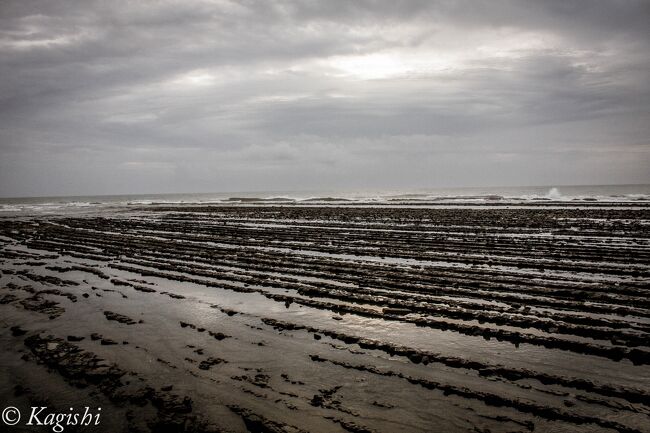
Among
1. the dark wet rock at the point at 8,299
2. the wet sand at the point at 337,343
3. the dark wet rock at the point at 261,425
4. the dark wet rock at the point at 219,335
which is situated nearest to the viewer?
the dark wet rock at the point at 261,425

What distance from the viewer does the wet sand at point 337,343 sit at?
4.27m

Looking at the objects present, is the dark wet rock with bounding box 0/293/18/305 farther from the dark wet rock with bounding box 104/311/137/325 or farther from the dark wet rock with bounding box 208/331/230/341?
the dark wet rock with bounding box 208/331/230/341

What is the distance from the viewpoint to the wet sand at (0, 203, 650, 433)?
427 centimetres

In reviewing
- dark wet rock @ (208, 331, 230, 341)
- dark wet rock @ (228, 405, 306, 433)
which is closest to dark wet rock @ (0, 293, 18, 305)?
dark wet rock @ (208, 331, 230, 341)

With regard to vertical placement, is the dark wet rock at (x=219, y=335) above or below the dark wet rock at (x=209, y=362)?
above

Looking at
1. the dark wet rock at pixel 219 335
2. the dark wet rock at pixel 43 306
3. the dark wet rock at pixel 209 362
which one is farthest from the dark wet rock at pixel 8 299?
the dark wet rock at pixel 209 362

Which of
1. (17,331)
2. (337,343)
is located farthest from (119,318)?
(337,343)

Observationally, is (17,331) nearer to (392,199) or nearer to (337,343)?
(337,343)

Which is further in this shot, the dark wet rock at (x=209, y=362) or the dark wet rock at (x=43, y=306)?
the dark wet rock at (x=43, y=306)

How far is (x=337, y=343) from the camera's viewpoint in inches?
247

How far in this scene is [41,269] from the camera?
12852 mm

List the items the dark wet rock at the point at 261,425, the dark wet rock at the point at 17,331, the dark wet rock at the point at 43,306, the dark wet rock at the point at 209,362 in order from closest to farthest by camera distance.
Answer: the dark wet rock at the point at 261,425, the dark wet rock at the point at 209,362, the dark wet rock at the point at 17,331, the dark wet rock at the point at 43,306

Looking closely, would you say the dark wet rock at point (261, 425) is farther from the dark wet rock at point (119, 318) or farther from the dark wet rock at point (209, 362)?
the dark wet rock at point (119, 318)

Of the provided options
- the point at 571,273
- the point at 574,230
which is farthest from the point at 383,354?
the point at 574,230
